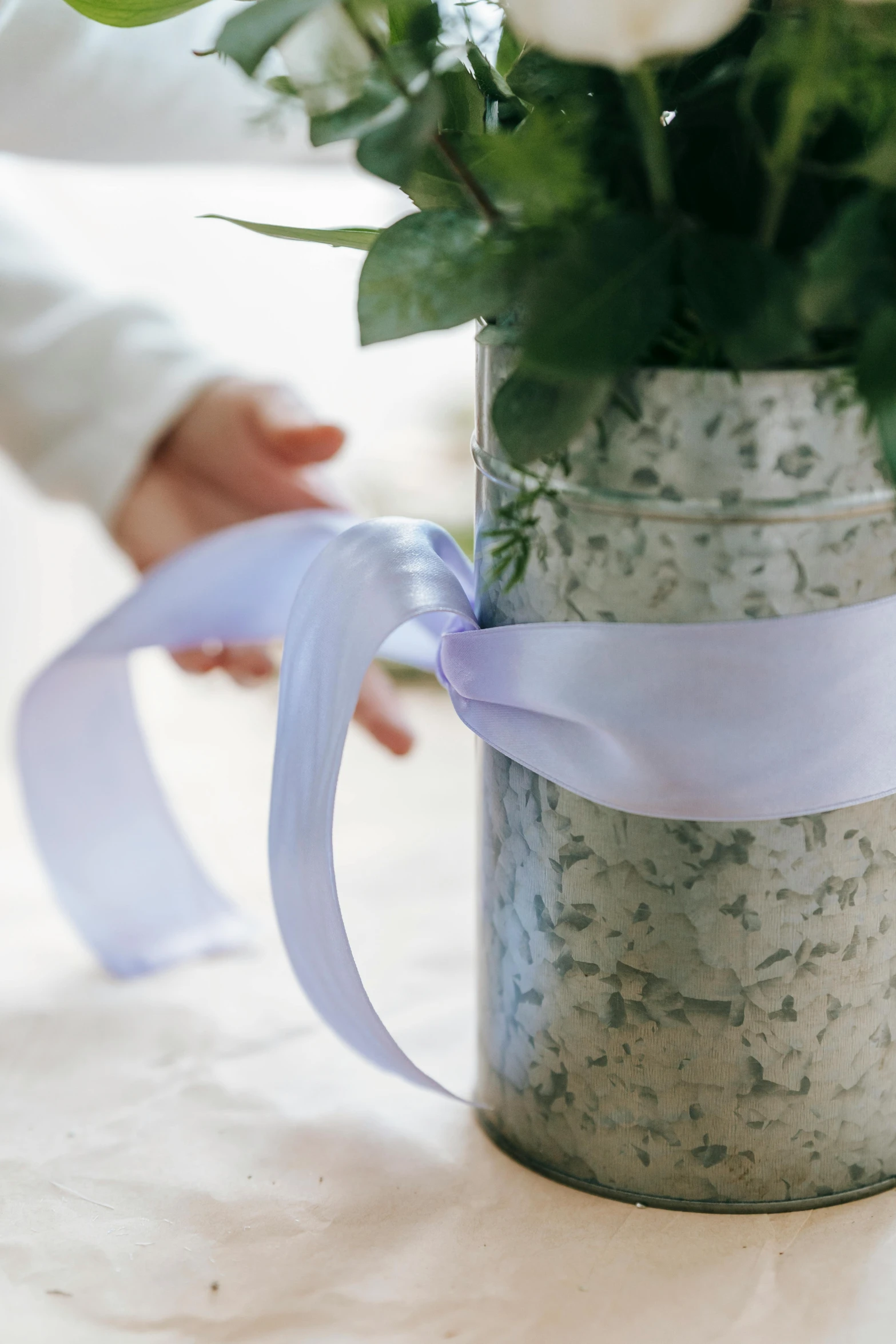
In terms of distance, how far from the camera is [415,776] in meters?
0.74

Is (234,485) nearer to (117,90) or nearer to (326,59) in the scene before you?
(117,90)

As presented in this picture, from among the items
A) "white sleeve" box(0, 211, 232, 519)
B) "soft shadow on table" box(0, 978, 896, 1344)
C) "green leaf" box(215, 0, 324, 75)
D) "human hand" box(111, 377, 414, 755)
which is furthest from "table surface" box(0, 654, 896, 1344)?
"green leaf" box(215, 0, 324, 75)

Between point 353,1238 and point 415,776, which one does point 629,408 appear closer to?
point 353,1238

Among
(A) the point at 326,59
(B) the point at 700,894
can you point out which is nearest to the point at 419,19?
(A) the point at 326,59

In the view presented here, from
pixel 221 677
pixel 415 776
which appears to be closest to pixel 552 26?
pixel 415 776

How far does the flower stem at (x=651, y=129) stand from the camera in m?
0.28

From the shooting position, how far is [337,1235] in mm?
392

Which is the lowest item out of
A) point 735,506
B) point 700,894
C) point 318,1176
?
point 318,1176

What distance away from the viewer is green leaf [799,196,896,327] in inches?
11.3

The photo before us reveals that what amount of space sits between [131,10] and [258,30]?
61mm

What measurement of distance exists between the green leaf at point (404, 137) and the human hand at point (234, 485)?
248 mm

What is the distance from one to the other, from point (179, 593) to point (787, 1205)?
30 centimetres

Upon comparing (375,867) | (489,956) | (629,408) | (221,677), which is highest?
(629,408)

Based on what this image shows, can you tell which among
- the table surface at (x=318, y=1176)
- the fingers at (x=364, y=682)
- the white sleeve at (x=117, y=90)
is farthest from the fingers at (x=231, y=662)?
the white sleeve at (x=117, y=90)
